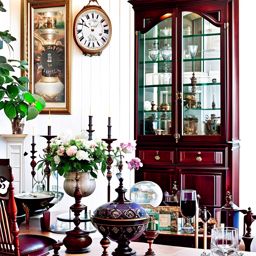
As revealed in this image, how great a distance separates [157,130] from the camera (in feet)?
14.3

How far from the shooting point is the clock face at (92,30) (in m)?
4.95

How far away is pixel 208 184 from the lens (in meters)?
4.13

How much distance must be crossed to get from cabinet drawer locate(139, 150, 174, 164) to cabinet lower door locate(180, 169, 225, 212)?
158 millimetres

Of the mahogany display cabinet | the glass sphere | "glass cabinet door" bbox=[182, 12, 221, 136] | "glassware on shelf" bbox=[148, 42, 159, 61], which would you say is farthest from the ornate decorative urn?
"glassware on shelf" bbox=[148, 42, 159, 61]

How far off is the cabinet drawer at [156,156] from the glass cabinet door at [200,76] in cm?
23

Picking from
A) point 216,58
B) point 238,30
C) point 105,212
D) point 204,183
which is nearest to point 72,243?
point 105,212

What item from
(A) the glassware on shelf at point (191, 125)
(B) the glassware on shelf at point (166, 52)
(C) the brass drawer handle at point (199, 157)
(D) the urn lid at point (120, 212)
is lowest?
(D) the urn lid at point (120, 212)

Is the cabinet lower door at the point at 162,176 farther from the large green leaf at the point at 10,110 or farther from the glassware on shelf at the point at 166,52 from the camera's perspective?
the large green leaf at the point at 10,110

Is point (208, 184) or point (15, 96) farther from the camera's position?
point (15, 96)

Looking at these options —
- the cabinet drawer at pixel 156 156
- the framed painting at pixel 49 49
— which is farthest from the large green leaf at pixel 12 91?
the cabinet drawer at pixel 156 156

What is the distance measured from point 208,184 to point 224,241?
2457 mm

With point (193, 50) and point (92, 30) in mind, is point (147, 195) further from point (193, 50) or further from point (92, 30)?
point (92, 30)

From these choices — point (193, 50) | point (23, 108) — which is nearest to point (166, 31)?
point (193, 50)

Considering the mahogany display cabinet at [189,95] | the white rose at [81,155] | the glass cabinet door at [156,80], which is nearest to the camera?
the white rose at [81,155]
